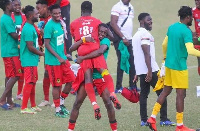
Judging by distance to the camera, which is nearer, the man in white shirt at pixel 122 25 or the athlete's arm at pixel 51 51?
the athlete's arm at pixel 51 51

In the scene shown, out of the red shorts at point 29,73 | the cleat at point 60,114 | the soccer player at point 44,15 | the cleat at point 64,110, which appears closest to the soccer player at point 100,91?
the cleat at point 60,114

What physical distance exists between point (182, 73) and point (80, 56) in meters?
1.66

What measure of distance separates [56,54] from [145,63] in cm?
184

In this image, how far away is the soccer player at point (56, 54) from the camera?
10000mm

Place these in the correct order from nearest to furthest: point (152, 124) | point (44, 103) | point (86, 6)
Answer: point (86, 6) < point (152, 124) < point (44, 103)

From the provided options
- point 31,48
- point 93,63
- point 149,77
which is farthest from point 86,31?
point 31,48

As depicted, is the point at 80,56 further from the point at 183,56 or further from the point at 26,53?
the point at 26,53

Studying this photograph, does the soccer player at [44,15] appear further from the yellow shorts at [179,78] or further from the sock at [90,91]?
the yellow shorts at [179,78]

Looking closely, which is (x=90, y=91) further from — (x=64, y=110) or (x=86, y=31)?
(x=64, y=110)

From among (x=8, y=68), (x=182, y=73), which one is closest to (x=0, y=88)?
(x=8, y=68)

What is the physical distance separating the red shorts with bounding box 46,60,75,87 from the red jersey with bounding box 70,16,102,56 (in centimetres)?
194

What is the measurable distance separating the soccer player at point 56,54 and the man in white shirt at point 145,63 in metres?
1.61

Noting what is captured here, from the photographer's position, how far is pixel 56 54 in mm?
9977

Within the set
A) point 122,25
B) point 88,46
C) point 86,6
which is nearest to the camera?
point 88,46
